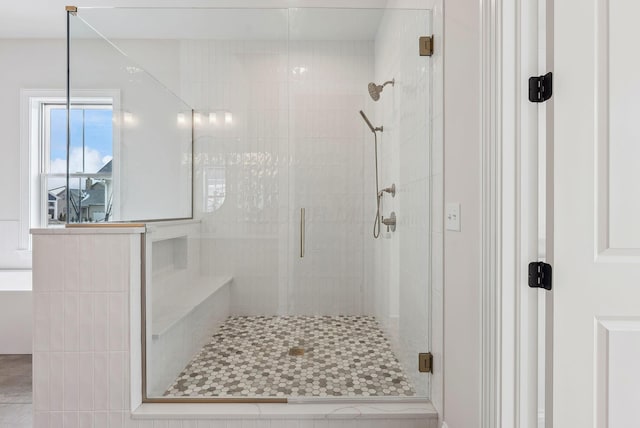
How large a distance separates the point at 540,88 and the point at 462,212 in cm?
51

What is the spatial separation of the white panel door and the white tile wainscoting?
2.81ft

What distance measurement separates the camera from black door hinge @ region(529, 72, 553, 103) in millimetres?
1071

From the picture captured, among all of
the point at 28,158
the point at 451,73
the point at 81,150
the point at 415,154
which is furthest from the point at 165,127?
the point at 28,158

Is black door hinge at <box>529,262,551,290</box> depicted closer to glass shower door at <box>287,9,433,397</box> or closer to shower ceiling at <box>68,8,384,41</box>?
glass shower door at <box>287,9,433,397</box>

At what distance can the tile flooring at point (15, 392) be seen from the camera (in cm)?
193

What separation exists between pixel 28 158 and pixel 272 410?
129 inches

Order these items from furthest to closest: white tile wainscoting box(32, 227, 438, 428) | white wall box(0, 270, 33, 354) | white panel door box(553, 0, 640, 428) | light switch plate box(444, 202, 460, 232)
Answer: white wall box(0, 270, 33, 354) → white tile wainscoting box(32, 227, 438, 428) → light switch plate box(444, 202, 460, 232) → white panel door box(553, 0, 640, 428)

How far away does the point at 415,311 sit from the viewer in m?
1.89

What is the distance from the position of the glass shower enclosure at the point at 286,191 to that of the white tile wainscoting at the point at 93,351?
190 mm

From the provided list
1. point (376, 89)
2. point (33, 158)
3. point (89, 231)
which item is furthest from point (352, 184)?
point (33, 158)

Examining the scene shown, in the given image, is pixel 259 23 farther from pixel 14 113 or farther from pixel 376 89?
pixel 14 113

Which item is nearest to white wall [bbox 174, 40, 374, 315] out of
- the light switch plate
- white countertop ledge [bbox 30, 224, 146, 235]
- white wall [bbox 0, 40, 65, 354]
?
white countertop ledge [bbox 30, 224, 146, 235]

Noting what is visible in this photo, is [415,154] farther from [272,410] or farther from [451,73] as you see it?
[272,410]

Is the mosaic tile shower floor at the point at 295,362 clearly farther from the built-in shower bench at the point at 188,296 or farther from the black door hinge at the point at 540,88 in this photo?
the black door hinge at the point at 540,88
